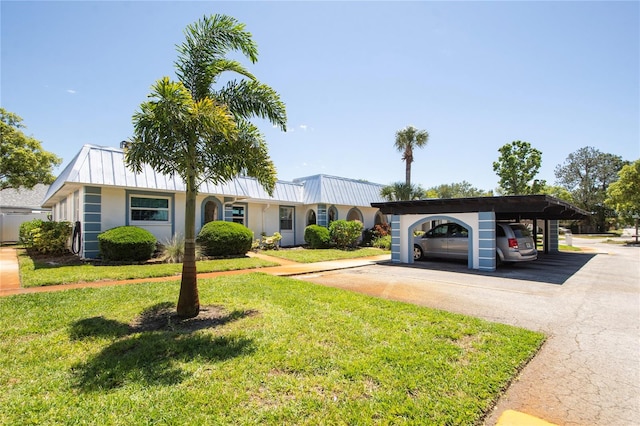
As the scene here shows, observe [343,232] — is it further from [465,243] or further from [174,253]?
[174,253]

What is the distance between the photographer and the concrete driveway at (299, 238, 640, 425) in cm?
309

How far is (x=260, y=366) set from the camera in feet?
12.2

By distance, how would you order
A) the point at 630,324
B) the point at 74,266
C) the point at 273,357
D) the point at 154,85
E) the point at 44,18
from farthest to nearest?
the point at 74,266, the point at 44,18, the point at 630,324, the point at 154,85, the point at 273,357

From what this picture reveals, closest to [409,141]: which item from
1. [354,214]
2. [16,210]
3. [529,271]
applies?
[354,214]

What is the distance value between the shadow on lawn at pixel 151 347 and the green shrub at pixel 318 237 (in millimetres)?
12671

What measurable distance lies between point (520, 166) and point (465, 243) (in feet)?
85.8

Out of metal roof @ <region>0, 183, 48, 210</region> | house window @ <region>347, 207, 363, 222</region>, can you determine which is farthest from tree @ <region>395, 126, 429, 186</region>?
metal roof @ <region>0, 183, 48, 210</region>

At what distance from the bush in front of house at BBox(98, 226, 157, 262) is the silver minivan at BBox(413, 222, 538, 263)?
11.0m

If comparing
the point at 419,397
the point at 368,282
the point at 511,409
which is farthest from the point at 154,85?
the point at 368,282

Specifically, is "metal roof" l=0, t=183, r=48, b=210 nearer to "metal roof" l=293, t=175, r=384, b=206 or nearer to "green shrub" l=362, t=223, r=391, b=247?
"metal roof" l=293, t=175, r=384, b=206

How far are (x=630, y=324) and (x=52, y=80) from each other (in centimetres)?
1703

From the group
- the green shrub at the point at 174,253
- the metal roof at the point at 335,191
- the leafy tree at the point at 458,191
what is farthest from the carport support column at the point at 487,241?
the leafy tree at the point at 458,191

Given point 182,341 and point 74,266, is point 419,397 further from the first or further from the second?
point 74,266

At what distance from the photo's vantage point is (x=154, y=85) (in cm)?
483
